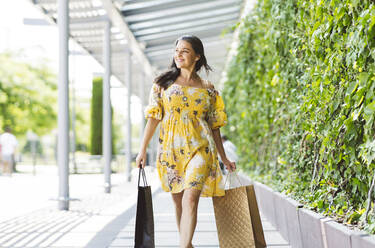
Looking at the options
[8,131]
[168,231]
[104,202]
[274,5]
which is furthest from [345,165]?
[8,131]

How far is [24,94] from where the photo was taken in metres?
31.5

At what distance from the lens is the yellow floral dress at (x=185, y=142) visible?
3428 mm

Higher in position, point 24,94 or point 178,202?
point 24,94

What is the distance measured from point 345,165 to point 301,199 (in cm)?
76

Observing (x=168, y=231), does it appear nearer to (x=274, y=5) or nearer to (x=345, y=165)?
(x=345, y=165)

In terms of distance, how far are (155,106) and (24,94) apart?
29267 millimetres

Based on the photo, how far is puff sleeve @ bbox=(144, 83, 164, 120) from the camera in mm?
3529

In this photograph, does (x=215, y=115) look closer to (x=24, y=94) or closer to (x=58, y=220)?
(x=58, y=220)

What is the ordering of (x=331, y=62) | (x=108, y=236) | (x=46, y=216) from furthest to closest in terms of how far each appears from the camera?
(x=46, y=216), (x=108, y=236), (x=331, y=62)

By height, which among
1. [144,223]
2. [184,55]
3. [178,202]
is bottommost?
[144,223]

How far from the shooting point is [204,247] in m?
4.50

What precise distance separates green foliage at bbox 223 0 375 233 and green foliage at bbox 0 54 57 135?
25770mm

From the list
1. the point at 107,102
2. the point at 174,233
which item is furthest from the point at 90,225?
the point at 107,102

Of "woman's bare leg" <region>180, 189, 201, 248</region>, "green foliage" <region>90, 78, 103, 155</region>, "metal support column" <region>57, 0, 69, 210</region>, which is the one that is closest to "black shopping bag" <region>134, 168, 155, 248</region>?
"woman's bare leg" <region>180, 189, 201, 248</region>
